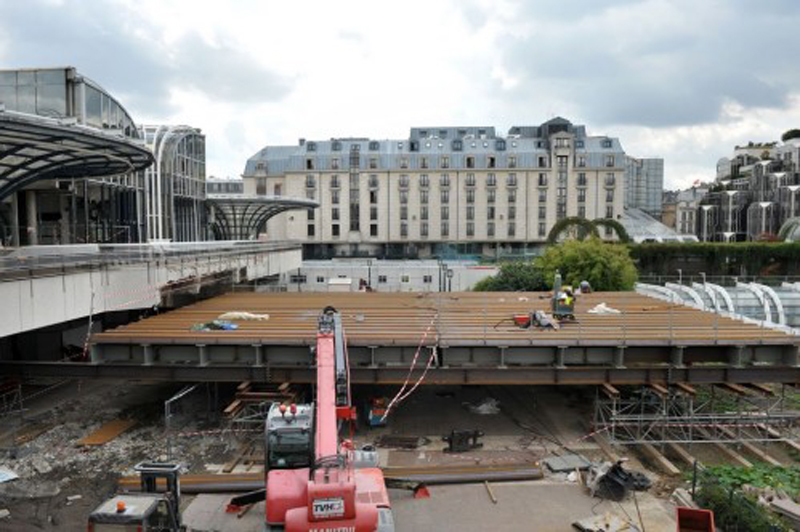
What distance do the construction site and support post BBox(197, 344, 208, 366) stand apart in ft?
0.14

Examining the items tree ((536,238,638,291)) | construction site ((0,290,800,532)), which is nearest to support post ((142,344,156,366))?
construction site ((0,290,800,532))

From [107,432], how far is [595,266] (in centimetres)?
2860

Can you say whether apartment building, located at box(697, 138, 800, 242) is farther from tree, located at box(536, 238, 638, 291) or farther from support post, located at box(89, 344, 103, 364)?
support post, located at box(89, 344, 103, 364)

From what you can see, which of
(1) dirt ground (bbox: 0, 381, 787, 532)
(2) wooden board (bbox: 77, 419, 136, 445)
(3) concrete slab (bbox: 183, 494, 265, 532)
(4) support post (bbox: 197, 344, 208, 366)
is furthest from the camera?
(4) support post (bbox: 197, 344, 208, 366)

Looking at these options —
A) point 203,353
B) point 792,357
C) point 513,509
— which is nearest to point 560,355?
point 513,509

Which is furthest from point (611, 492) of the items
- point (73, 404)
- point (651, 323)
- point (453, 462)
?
point (73, 404)

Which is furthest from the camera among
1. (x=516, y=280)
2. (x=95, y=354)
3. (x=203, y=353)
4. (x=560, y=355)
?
(x=516, y=280)

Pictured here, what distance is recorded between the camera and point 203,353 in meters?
18.4

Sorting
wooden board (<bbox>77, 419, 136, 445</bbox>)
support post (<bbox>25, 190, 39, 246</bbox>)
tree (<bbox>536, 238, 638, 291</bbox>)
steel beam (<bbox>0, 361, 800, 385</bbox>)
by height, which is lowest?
wooden board (<bbox>77, 419, 136, 445</bbox>)

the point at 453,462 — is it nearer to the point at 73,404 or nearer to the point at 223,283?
the point at 73,404

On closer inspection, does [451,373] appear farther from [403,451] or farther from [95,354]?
[95,354]

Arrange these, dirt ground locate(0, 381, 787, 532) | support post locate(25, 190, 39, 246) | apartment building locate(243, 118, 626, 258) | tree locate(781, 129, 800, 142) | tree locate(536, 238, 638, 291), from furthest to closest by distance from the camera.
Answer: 1. tree locate(781, 129, 800, 142)
2. apartment building locate(243, 118, 626, 258)
3. tree locate(536, 238, 638, 291)
4. support post locate(25, 190, 39, 246)
5. dirt ground locate(0, 381, 787, 532)

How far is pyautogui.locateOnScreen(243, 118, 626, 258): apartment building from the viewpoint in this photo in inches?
2928

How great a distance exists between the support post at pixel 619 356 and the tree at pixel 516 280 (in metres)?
22.9
